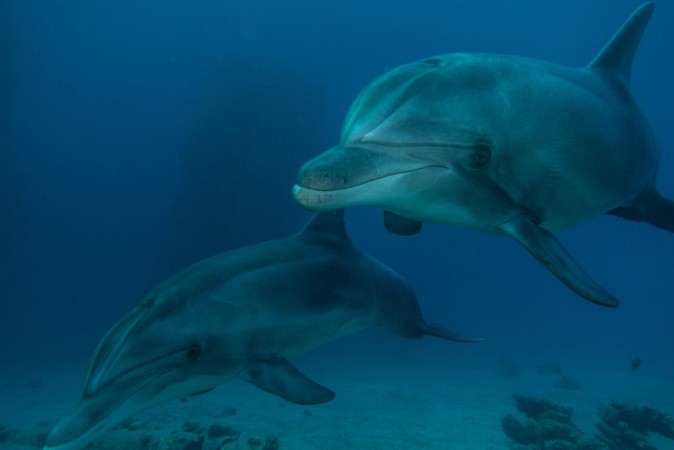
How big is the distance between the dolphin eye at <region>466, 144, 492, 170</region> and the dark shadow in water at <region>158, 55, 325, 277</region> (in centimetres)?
2595

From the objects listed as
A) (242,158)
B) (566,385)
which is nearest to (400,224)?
(566,385)

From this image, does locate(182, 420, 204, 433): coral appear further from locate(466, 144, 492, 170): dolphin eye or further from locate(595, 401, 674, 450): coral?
locate(466, 144, 492, 170): dolphin eye

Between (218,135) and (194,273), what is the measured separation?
2844 centimetres

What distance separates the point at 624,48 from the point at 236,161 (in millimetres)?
27206

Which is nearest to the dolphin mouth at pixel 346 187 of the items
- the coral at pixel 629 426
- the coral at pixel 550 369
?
the coral at pixel 629 426

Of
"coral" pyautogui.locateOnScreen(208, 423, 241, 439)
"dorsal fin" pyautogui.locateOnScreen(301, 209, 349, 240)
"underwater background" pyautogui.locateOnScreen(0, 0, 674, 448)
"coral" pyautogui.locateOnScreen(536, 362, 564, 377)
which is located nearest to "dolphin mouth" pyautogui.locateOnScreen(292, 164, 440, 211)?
"dorsal fin" pyautogui.locateOnScreen(301, 209, 349, 240)

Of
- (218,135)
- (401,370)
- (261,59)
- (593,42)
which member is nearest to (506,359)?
(401,370)

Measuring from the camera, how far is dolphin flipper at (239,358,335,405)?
4.08 meters

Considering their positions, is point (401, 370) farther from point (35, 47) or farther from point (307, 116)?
point (35, 47)

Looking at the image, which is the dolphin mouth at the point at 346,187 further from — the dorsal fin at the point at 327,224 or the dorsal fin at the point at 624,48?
the dorsal fin at the point at 624,48

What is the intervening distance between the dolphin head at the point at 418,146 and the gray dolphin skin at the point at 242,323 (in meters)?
2.01

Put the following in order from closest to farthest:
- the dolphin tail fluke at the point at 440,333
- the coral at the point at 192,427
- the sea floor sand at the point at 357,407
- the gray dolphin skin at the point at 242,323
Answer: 1. the gray dolphin skin at the point at 242,323
2. the dolphin tail fluke at the point at 440,333
3. the sea floor sand at the point at 357,407
4. the coral at the point at 192,427

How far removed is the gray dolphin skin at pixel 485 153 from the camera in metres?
2.27

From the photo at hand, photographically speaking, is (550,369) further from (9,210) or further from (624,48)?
(9,210)
